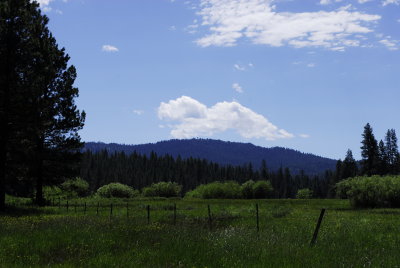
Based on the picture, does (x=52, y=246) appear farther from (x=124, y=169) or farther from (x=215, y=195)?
(x=124, y=169)

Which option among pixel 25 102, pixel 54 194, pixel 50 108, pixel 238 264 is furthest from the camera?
pixel 54 194

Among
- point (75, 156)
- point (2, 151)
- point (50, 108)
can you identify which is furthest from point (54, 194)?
point (2, 151)

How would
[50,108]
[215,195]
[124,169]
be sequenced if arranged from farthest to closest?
[124,169] → [215,195] → [50,108]

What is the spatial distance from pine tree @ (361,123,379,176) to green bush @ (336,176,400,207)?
51.2m

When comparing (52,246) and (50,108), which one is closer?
(52,246)

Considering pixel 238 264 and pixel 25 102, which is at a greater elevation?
pixel 25 102

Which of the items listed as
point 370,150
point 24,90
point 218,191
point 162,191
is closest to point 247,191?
point 218,191

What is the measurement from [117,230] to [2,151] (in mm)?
18602

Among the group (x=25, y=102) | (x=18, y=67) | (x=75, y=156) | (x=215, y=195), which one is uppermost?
(x=18, y=67)

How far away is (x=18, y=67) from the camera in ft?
102

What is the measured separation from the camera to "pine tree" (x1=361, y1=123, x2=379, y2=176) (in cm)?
9362

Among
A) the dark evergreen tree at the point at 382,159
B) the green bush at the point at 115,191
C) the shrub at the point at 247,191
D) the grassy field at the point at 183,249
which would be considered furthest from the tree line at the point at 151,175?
the grassy field at the point at 183,249

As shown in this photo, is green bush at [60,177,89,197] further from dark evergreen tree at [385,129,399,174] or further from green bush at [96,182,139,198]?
dark evergreen tree at [385,129,399,174]

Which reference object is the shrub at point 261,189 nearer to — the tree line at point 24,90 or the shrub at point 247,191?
the shrub at point 247,191
